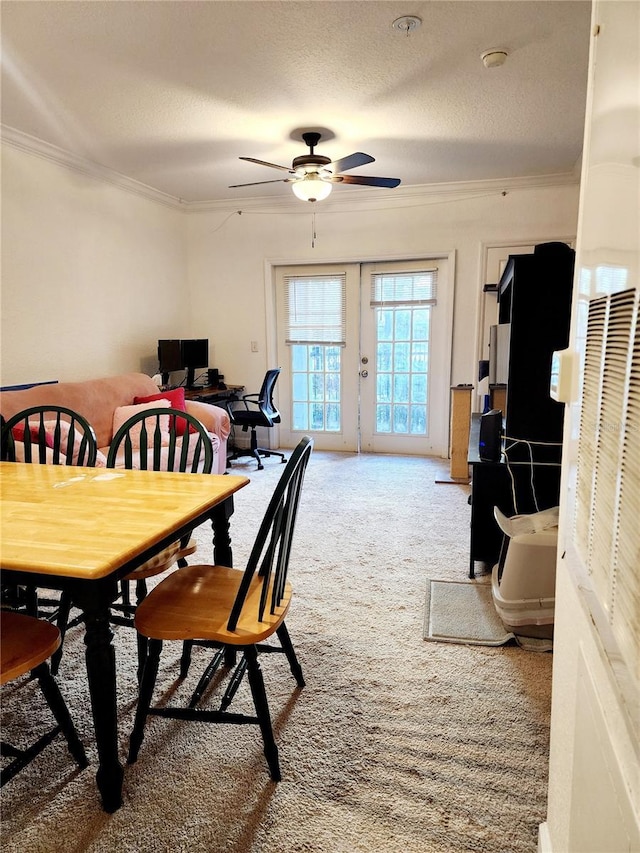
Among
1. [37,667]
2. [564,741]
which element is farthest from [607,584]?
[37,667]

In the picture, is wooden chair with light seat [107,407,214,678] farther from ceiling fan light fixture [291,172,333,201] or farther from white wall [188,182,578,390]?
white wall [188,182,578,390]

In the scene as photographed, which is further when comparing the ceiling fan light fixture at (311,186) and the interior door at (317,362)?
the interior door at (317,362)

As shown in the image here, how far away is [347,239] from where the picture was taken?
5.18 m

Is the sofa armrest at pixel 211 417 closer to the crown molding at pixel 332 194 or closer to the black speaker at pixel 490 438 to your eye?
the crown molding at pixel 332 194

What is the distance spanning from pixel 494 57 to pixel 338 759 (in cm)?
313

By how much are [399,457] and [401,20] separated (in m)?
3.77

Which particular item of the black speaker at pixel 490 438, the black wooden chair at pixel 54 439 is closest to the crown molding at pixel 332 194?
the black wooden chair at pixel 54 439

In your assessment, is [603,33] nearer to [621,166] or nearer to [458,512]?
[621,166]

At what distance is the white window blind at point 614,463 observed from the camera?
0.58 metres

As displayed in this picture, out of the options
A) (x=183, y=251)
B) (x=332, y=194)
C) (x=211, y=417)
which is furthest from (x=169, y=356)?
(x=332, y=194)

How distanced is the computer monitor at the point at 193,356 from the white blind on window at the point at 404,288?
1802 millimetres

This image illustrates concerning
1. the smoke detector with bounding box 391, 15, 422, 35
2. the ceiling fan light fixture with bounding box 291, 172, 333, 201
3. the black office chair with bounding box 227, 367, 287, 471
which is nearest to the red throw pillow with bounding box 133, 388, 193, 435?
the black office chair with bounding box 227, 367, 287, 471

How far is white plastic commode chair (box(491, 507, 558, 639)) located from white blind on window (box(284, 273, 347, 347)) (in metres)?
3.59

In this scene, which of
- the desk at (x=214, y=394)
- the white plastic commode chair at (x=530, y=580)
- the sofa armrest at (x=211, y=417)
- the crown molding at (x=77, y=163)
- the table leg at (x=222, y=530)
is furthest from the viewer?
the desk at (x=214, y=394)
